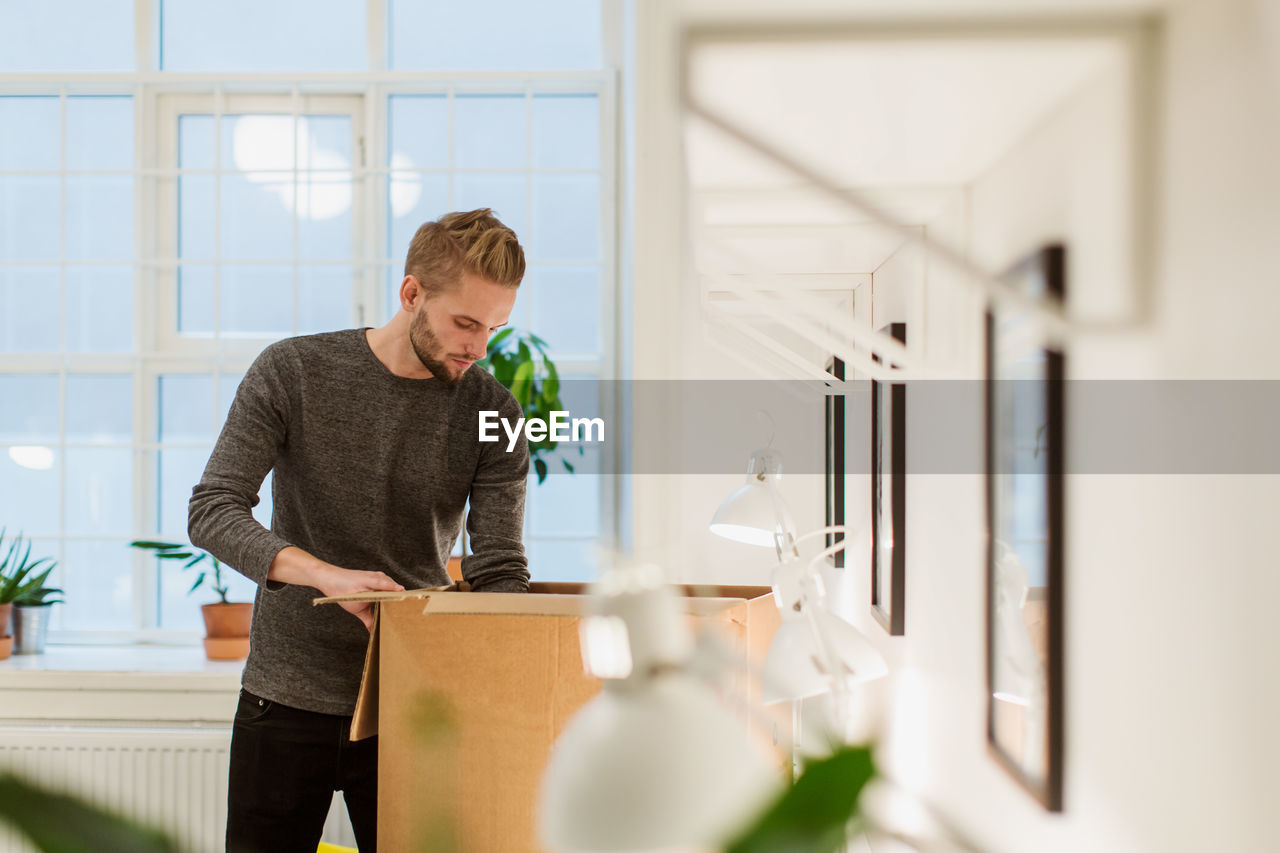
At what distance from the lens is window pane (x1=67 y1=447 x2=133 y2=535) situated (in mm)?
2781

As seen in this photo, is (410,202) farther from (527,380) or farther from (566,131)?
(527,380)

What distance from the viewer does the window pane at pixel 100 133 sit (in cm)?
278

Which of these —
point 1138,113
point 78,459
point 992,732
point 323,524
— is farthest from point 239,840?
point 78,459

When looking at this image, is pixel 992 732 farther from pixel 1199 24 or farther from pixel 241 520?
pixel 241 520

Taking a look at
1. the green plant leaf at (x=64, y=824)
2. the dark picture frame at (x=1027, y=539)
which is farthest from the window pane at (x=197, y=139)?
the green plant leaf at (x=64, y=824)

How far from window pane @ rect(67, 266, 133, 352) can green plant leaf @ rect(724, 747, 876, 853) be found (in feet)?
10.2

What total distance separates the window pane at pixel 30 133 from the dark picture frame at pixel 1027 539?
318cm

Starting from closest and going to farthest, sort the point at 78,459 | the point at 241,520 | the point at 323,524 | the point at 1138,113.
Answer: the point at 1138,113 < the point at 241,520 < the point at 323,524 < the point at 78,459

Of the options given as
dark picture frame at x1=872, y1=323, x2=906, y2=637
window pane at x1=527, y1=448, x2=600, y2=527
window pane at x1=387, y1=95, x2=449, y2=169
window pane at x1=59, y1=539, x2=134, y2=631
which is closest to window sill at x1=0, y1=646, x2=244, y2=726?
window pane at x1=59, y1=539, x2=134, y2=631

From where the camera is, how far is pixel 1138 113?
0.35 m

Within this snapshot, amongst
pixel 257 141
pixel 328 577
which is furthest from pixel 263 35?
pixel 328 577

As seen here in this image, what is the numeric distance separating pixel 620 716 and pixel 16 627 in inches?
121

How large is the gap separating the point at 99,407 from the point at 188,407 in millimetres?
295

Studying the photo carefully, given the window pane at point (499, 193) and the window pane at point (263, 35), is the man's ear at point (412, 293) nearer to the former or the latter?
the window pane at point (499, 193)
